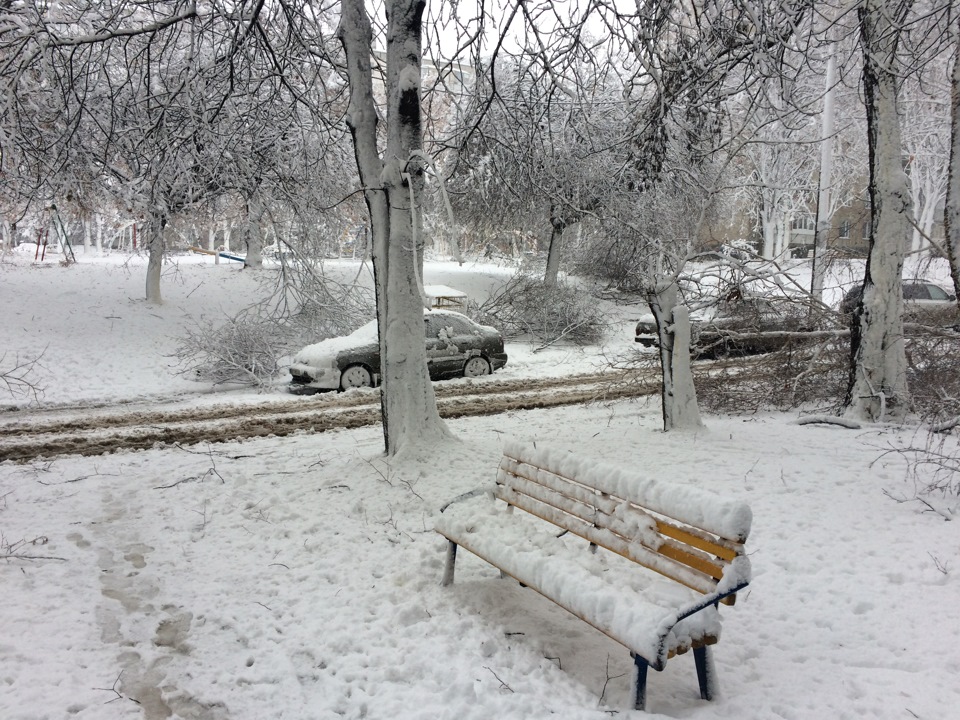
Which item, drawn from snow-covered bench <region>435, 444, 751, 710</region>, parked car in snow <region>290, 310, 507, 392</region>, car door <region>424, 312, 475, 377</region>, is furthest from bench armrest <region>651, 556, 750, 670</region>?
car door <region>424, 312, 475, 377</region>

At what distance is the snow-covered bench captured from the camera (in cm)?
311

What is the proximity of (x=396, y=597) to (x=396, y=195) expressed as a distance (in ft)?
14.0

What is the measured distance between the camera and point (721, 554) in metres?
3.19

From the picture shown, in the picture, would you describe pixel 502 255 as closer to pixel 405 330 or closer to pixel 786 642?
pixel 405 330

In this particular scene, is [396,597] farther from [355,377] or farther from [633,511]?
[355,377]

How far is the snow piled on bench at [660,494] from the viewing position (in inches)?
124

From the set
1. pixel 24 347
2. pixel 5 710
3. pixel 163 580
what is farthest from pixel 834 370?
pixel 24 347

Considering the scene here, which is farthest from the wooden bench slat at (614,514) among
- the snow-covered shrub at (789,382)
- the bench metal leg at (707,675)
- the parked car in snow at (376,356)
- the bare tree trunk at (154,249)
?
the bare tree trunk at (154,249)

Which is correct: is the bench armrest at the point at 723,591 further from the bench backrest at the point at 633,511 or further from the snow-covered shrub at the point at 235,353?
the snow-covered shrub at the point at 235,353

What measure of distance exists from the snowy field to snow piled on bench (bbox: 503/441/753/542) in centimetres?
87

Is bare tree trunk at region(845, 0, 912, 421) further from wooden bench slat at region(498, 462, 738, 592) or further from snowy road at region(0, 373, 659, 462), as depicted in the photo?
wooden bench slat at region(498, 462, 738, 592)

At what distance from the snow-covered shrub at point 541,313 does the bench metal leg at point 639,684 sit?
17537 mm

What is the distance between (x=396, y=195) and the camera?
714cm

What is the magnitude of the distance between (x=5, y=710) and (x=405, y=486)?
3.78 metres
